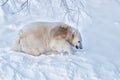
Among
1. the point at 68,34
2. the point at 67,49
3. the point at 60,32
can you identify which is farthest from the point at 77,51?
the point at 60,32

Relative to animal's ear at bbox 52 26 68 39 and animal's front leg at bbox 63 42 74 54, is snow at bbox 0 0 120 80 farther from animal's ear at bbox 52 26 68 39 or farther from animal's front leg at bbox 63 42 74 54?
animal's ear at bbox 52 26 68 39

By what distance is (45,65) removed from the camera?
743cm

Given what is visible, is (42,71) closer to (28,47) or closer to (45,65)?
(45,65)

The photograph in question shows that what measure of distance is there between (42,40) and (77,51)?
806 millimetres

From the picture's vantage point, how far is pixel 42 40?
7973 millimetres

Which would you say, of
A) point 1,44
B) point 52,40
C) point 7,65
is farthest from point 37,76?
point 1,44

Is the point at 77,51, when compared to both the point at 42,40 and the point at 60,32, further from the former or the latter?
the point at 42,40

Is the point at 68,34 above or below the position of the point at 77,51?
above

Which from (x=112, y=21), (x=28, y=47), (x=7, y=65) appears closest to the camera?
(x=7, y=65)

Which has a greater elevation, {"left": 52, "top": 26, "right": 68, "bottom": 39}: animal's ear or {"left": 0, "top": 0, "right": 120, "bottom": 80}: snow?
{"left": 52, "top": 26, "right": 68, "bottom": 39}: animal's ear

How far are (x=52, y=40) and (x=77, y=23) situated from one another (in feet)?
8.39

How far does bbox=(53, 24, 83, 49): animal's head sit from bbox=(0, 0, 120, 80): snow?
0.23 m

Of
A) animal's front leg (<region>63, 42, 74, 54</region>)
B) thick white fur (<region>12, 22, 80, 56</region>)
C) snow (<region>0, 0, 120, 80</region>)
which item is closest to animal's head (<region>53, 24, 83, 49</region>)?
thick white fur (<region>12, 22, 80, 56</region>)

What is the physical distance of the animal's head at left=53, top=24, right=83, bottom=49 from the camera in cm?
800
